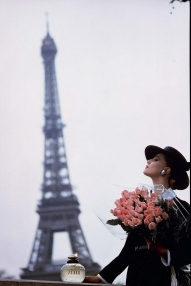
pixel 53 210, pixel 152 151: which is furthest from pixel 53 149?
pixel 152 151

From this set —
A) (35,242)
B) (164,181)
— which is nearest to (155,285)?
(164,181)

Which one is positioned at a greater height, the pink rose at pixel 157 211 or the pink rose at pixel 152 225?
the pink rose at pixel 157 211

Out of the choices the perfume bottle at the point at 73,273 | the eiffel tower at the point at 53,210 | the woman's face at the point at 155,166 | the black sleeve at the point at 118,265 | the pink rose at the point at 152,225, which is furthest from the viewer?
the eiffel tower at the point at 53,210

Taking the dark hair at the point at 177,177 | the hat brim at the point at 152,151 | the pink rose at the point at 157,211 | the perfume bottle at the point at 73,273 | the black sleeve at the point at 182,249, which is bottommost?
the perfume bottle at the point at 73,273

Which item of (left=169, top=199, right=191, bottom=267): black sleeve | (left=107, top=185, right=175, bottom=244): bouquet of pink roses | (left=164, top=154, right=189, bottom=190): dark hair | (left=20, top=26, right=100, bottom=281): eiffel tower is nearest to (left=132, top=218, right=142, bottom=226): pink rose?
(left=107, top=185, right=175, bottom=244): bouquet of pink roses

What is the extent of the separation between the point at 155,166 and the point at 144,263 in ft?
2.43

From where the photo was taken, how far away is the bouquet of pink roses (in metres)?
3.50

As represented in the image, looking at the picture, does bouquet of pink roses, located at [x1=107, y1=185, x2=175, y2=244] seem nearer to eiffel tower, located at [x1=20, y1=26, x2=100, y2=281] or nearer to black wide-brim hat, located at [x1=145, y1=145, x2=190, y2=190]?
black wide-brim hat, located at [x1=145, y1=145, x2=190, y2=190]

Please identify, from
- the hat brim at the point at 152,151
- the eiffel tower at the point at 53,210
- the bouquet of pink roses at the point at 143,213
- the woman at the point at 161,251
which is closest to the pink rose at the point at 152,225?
the bouquet of pink roses at the point at 143,213

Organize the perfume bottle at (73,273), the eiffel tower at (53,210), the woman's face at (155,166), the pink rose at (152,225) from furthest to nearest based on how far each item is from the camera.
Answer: the eiffel tower at (53,210)
the woman's face at (155,166)
the perfume bottle at (73,273)
the pink rose at (152,225)

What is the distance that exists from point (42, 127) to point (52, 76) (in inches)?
174

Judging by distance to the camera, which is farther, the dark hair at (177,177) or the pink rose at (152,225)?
the dark hair at (177,177)

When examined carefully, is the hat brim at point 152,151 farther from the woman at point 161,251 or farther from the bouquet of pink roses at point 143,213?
the bouquet of pink roses at point 143,213

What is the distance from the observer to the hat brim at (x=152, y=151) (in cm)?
413
